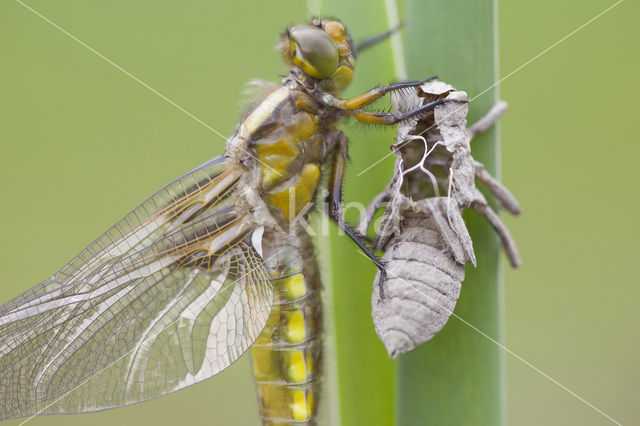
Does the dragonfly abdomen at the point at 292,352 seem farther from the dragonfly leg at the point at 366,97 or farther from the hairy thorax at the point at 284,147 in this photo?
the dragonfly leg at the point at 366,97

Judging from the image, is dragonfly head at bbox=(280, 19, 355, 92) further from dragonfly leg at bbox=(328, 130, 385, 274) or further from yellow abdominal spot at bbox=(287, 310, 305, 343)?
yellow abdominal spot at bbox=(287, 310, 305, 343)

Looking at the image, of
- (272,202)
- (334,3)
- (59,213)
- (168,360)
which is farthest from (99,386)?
(59,213)

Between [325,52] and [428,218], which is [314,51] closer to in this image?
[325,52]

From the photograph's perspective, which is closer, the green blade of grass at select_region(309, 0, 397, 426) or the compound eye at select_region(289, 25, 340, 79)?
the green blade of grass at select_region(309, 0, 397, 426)

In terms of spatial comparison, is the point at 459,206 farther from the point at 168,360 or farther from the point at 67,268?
the point at 67,268

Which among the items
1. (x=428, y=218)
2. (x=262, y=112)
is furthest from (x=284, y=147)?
(x=428, y=218)

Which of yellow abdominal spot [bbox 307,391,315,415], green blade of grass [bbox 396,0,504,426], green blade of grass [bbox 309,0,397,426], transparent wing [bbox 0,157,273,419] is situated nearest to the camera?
green blade of grass [bbox 396,0,504,426]

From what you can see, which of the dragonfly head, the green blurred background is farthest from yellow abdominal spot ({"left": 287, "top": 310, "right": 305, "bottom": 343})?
the green blurred background
